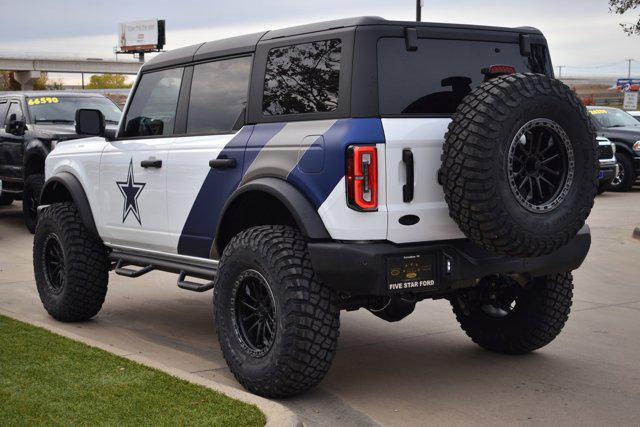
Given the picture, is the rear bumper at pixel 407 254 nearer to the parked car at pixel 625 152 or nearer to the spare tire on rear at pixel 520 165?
the spare tire on rear at pixel 520 165

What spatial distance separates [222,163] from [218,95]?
652 mm

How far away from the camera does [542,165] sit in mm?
5418

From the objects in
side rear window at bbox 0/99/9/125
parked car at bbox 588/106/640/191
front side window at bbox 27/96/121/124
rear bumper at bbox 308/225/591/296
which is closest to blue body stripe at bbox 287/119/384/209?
rear bumper at bbox 308/225/591/296

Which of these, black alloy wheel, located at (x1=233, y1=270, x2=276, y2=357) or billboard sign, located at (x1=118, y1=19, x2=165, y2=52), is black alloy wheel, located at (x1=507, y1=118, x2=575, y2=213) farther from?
billboard sign, located at (x1=118, y1=19, x2=165, y2=52)

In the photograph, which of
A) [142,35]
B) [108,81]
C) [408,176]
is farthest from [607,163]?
[108,81]

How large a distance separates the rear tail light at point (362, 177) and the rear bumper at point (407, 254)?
22 cm

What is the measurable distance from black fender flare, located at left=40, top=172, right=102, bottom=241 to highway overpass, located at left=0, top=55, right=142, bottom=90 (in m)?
90.0

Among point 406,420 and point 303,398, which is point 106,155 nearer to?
point 303,398

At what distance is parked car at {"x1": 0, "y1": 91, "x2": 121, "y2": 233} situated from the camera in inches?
572

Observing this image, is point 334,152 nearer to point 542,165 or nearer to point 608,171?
point 542,165

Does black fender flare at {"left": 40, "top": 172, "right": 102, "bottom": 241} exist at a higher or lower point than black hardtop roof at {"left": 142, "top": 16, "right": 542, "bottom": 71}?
lower

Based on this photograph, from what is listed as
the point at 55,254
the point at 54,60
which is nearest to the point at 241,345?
the point at 55,254

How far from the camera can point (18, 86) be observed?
10800 cm

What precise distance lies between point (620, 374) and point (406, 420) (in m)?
1.69
